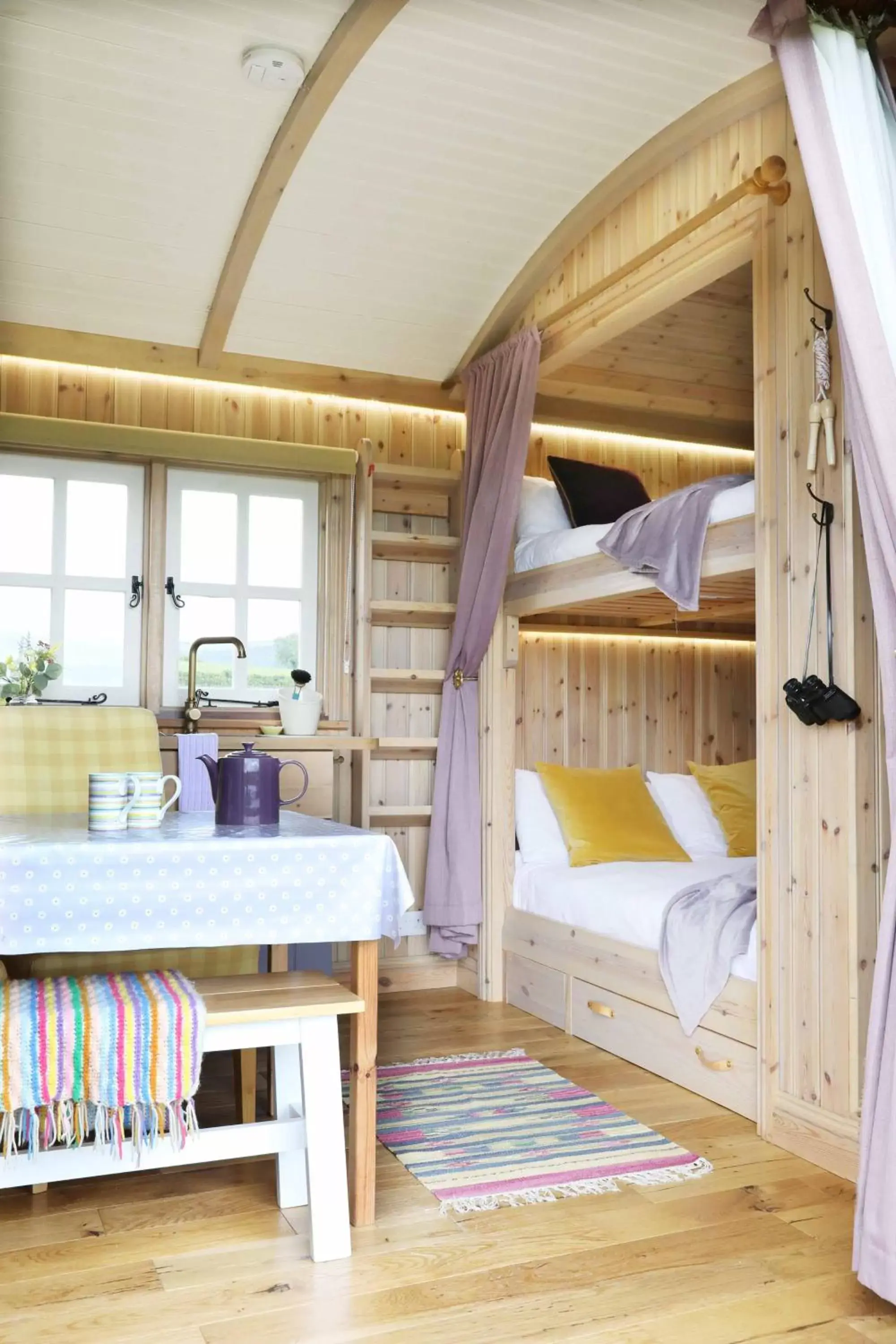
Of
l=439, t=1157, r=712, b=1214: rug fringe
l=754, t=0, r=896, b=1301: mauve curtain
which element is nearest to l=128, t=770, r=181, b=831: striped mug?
l=439, t=1157, r=712, b=1214: rug fringe

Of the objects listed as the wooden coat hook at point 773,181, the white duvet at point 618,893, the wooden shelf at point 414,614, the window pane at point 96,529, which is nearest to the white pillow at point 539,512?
the wooden shelf at point 414,614

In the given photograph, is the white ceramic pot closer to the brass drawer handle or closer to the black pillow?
the black pillow

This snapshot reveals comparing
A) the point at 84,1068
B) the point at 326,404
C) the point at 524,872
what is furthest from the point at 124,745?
the point at 326,404

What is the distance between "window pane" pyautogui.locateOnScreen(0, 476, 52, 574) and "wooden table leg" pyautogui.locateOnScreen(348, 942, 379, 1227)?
8.76 feet

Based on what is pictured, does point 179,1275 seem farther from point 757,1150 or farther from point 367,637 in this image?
point 367,637

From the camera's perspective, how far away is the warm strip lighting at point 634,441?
5.11m

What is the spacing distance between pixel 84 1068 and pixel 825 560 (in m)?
1.95

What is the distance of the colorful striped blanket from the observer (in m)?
1.95

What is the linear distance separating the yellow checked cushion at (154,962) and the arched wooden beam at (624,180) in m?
2.56

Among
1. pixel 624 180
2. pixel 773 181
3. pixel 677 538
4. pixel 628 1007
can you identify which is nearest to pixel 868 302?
pixel 773 181

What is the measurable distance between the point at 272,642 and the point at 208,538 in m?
0.49

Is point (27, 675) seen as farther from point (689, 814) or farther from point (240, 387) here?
point (689, 814)

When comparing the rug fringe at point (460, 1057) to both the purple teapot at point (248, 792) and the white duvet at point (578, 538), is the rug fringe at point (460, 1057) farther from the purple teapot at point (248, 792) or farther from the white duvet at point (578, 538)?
the white duvet at point (578, 538)

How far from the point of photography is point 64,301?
13.6ft
